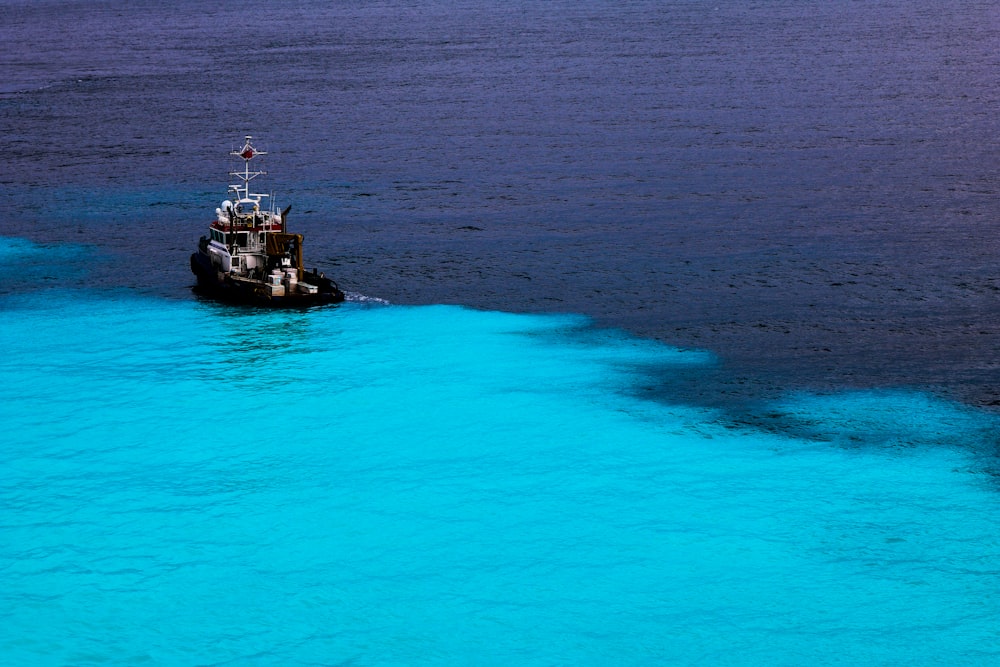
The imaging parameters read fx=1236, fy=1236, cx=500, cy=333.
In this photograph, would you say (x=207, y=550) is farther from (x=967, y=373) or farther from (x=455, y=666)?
(x=967, y=373)

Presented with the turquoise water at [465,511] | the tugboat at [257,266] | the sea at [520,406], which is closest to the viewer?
the turquoise water at [465,511]

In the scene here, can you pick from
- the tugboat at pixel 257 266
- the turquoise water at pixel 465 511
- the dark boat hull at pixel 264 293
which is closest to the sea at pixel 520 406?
the turquoise water at pixel 465 511

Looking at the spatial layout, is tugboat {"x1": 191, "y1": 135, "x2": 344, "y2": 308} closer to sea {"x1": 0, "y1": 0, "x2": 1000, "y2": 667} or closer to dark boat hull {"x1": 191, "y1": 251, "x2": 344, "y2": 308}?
dark boat hull {"x1": 191, "y1": 251, "x2": 344, "y2": 308}

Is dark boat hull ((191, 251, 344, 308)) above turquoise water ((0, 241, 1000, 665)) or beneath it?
above

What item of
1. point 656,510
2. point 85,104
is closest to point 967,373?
point 656,510

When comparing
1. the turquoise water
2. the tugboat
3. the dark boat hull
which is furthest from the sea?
the tugboat

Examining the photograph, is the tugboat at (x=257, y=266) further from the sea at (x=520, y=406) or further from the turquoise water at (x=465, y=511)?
the turquoise water at (x=465, y=511)
